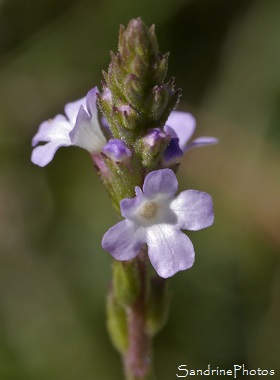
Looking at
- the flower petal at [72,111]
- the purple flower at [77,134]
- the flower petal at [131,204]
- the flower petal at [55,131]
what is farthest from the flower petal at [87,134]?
the flower petal at [131,204]

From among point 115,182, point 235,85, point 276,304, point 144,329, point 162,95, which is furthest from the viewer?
point 235,85

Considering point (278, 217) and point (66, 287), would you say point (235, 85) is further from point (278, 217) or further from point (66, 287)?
point (66, 287)

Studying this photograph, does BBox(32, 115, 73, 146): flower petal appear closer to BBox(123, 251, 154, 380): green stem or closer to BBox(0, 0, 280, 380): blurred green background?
BBox(123, 251, 154, 380): green stem

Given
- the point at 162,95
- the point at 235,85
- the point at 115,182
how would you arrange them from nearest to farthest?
the point at 162,95
the point at 115,182
the point at 235,85

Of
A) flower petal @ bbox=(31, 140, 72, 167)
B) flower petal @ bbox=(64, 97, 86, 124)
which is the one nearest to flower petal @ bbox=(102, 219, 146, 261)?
flower petal @ bbox=(31, 140, 72, 167)

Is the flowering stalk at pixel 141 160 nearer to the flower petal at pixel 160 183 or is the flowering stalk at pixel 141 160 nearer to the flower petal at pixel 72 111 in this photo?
the flower petal at pixel 160 183

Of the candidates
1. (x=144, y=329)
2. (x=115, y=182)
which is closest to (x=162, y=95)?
(x=115, y=182)

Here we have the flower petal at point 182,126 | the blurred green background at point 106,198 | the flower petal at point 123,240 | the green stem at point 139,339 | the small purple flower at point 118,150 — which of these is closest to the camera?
the flower petal at point 123,240
